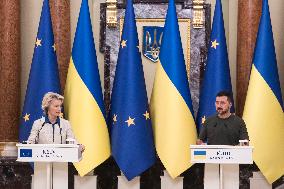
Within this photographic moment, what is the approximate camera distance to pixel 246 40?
628cm

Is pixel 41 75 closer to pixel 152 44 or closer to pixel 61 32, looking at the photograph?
pixel 61 32

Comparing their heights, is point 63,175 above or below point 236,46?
below

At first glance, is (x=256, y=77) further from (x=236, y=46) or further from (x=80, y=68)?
(x=80, y=68)

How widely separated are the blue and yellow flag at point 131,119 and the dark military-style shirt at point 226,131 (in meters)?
1.10

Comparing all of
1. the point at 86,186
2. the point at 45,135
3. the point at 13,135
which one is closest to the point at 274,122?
the point at 86,186

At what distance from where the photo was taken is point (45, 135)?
434 centimetres

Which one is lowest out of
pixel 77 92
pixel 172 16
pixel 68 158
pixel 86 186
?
pixel 86 186

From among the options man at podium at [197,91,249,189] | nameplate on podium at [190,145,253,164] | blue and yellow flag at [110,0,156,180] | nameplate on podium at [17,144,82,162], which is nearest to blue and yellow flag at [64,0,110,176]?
blue and yellow flag at [110,0,156,180]

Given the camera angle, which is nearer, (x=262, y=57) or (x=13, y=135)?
(x=262, y=57)

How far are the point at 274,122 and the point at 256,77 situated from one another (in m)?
0.51

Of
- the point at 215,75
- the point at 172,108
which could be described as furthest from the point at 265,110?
the point at 172,108

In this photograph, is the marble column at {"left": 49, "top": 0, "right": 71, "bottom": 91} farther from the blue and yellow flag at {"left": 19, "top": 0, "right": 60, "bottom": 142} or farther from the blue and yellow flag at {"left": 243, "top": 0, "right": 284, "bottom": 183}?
the blue and yellow flag at {"left": 243, "top": 0, "right": 284, "bottom": 183}

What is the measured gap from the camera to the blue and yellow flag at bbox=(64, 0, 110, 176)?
5586 mm

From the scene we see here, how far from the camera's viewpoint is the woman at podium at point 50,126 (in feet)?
14.1
